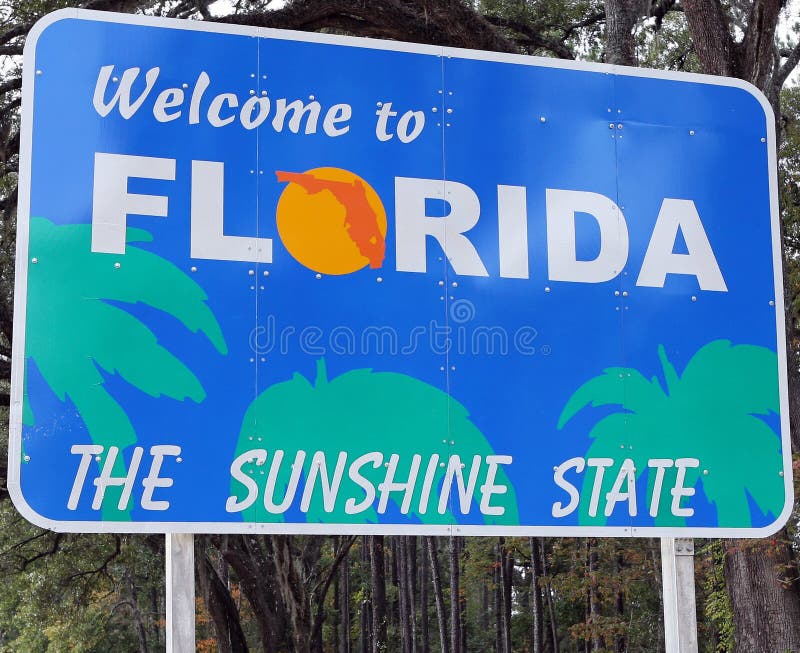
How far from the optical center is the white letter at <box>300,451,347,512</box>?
339 centimetres

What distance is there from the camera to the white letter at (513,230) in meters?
3.73

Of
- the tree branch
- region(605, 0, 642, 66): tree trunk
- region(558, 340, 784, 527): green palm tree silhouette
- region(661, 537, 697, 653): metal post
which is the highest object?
the tree branch

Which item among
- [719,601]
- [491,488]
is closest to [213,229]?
[491,488]

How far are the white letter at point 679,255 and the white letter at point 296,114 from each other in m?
1.29

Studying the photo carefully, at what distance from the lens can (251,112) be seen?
3.60m

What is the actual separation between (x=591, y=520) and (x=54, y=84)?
7.56 feet

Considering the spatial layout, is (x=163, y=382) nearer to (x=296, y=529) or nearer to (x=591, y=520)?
(x=296, y=529)

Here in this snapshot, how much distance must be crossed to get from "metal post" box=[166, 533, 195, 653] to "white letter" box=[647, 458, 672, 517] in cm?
159

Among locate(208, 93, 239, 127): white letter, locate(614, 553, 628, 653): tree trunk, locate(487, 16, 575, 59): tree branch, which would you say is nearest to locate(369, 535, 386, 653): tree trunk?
locate(614, 553, 628, 653): tree trunk

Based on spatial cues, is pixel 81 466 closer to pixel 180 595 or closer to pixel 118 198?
pixel 180 595

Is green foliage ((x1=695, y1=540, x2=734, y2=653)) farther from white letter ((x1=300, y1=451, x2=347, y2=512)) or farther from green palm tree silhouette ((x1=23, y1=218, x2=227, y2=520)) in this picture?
green palm tree silhouette ((x1=23, y1=218, x2=227, y2=520))

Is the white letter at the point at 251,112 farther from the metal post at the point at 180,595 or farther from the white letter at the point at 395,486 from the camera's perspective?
the metal post at the point at 180,595

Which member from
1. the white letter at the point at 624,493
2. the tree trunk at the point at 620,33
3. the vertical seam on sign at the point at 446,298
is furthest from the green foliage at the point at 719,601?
the vertical seam on sign at the point at 446,298

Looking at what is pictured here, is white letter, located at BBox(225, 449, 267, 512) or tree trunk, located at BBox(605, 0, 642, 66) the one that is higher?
tree trunk, located at BBox(605, 0, 642, 66)
